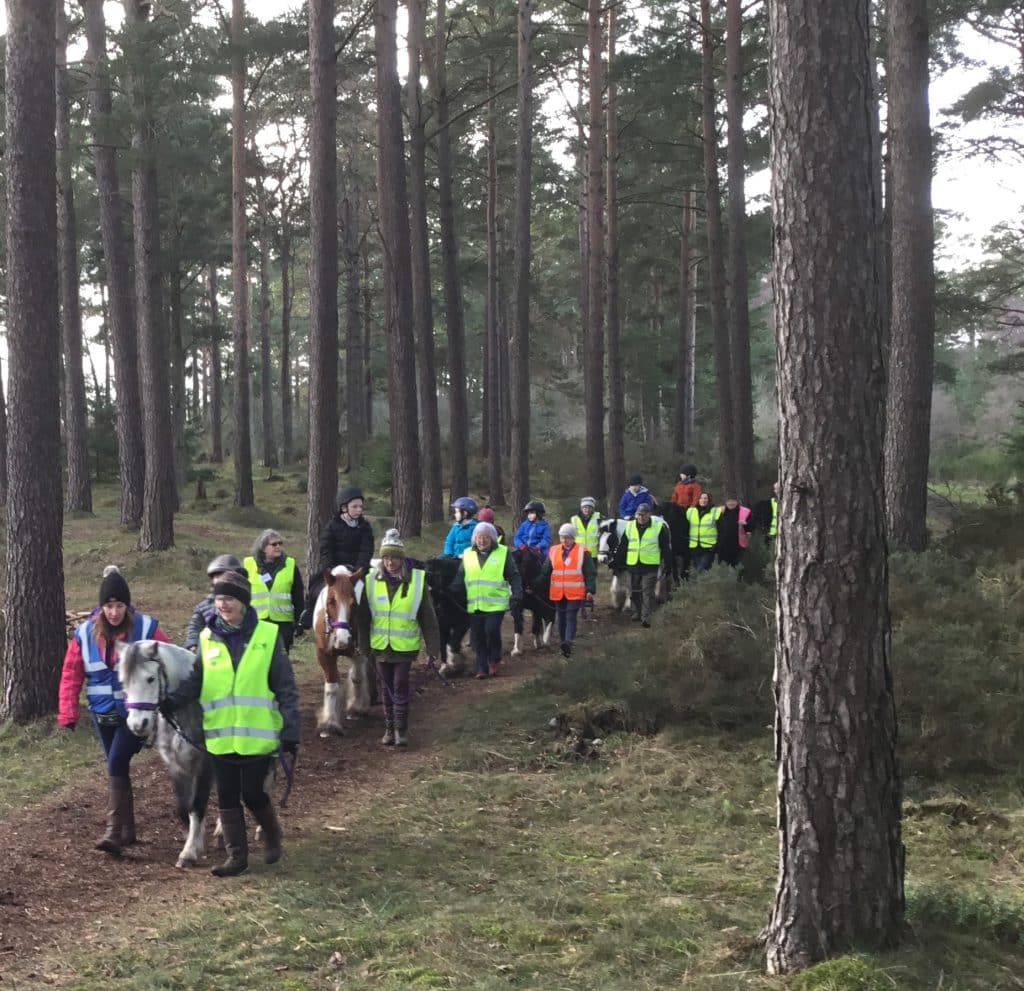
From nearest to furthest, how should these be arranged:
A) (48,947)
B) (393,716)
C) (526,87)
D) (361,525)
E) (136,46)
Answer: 1. (48,947)
2. (393,716)
3. (361,525)
4. (136,46)
5. (526,87)

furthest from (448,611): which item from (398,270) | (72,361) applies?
(72,361)

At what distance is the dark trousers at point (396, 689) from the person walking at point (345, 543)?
140 centimetres

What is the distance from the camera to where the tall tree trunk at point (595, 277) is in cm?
A: 2306

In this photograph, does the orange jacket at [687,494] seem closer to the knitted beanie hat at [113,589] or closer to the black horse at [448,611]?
the black horse at [448,611]

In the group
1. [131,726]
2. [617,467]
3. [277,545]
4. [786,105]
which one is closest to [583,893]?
[131,726]

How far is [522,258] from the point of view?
22984 mm

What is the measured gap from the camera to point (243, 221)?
89.9ft

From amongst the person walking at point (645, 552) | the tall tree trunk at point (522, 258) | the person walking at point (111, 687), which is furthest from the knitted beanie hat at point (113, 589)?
the tall tree trunk at point (522, 258)

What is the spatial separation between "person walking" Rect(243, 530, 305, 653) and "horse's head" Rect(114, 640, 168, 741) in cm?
356

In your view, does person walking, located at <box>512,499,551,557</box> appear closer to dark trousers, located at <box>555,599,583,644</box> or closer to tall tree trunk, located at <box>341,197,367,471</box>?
dark trousers, located at <box>555,599,583,644</box>

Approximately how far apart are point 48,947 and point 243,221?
24.4 m

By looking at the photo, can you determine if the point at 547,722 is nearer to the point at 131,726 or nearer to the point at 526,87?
the point at 131,726

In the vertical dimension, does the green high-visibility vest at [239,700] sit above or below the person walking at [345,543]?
below

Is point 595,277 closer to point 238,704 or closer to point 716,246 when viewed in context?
point 716,246
